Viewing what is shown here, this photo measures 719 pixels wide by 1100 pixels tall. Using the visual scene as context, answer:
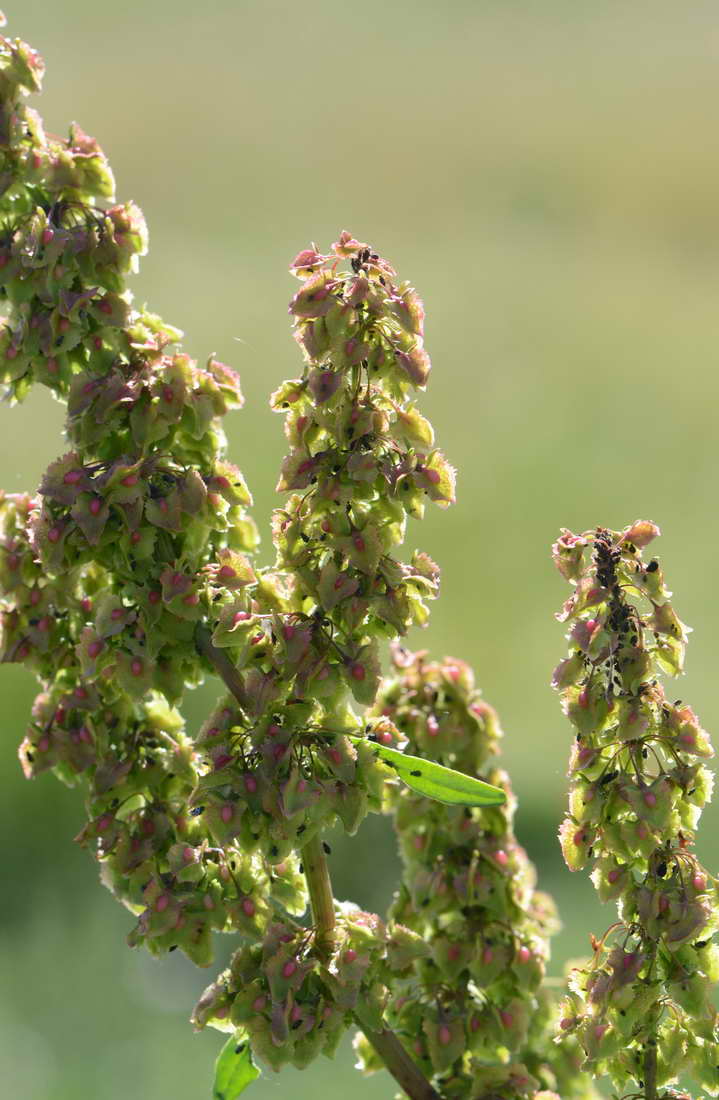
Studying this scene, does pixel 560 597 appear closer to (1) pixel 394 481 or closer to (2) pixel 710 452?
(2) pixel 710 452

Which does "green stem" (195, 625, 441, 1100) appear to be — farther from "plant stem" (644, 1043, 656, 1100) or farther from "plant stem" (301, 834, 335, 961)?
"plant stem" (644, 1043, 656, 1100)

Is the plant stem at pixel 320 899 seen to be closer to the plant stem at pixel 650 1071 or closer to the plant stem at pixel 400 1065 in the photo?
the plant stem at pixel 400 1065

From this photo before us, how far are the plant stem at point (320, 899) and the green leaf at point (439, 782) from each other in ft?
0.20

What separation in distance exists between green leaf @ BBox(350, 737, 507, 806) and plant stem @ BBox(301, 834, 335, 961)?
0.06 meters

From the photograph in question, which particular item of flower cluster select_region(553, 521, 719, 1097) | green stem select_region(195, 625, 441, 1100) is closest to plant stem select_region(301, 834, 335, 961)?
green stem select_region(195, 625, 441, 1100)

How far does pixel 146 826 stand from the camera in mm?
669

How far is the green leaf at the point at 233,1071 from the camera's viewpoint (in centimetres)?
67

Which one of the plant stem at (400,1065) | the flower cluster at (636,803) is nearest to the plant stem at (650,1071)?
the flower cluster at (636,803)

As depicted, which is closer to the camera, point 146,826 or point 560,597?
point 146,826

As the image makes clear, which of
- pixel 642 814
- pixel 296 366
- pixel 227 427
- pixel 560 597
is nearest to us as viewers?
pixel 642 814

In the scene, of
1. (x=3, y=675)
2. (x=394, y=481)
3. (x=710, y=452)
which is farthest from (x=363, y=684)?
(x=710, y=452)

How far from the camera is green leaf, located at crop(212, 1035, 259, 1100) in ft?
2.19

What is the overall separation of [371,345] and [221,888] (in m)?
0.26

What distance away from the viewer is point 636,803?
1.82ft
